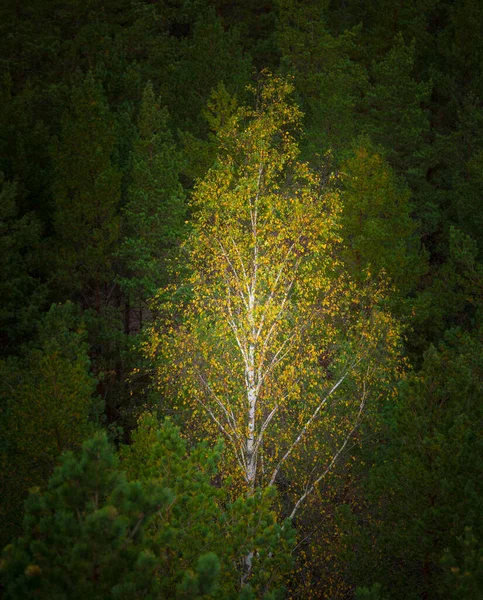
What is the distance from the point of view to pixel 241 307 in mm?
12148

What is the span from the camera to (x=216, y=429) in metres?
11.9

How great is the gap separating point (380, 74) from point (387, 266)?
10.9 metres

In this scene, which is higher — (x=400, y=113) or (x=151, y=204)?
(x=400, y=113)

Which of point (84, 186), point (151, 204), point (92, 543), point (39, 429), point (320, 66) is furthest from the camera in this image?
point (320, 66)

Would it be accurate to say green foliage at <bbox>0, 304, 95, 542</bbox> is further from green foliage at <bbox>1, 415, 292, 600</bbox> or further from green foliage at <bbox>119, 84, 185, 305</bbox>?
green foliage at <bbox>119, 84, 185, 305</bbox>

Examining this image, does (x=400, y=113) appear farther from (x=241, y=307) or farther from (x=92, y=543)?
(x=92, y=543)

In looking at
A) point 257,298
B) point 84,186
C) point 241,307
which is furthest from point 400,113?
point 241,307

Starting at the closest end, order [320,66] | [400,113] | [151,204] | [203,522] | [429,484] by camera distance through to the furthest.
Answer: [203,522] → [429,484] → [151,204] → [400,113] → [320,66]

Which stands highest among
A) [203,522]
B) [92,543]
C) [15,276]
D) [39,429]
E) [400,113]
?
[400,113]

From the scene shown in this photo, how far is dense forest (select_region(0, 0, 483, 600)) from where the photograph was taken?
7266 mm

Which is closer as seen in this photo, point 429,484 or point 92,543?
point 92,543

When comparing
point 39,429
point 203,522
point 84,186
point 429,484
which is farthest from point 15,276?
point 429,484

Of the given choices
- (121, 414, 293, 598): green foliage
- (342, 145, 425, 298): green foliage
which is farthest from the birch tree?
(342, 145, 425, 298): green foliage

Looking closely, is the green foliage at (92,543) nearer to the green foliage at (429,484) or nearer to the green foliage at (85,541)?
the green foliage at (85,541)
